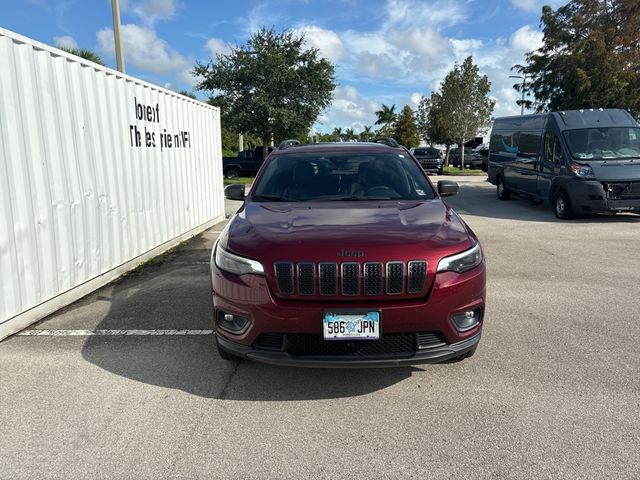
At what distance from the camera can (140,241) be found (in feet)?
23.6

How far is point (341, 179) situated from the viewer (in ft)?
14.8

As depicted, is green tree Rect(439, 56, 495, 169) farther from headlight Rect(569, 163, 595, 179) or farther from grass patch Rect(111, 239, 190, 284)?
grass patch Rect(111, 239, 190, 284)

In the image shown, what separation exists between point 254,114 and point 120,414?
75.0ft

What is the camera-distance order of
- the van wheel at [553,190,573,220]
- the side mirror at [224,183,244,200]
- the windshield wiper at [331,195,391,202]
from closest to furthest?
the windshield wiper at [331,195,391,202], the side mirror at [224,183,244,200], the van wheel at [553,190,573,220]

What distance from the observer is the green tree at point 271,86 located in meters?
24.5

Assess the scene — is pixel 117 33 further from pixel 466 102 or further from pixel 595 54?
pixel 466 102

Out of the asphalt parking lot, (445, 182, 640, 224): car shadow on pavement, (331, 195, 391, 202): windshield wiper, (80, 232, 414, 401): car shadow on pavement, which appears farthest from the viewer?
(445, 182, 640, 224): car shadow on pavement

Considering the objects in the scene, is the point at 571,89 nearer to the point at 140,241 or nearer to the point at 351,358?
the point at 140,241

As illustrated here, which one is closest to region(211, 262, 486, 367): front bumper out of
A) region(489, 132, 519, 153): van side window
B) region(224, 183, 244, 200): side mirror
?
region(224, 183, 244, 200): side mirror

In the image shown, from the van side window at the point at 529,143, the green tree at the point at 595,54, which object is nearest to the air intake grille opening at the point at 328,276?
the van side window at the point at 529,143

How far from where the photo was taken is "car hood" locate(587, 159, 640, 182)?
A: 9.97 m

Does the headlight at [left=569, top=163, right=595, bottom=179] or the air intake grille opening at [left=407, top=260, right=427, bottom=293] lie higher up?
the headlight at [left=569, top=163, right=595, bottom=179]

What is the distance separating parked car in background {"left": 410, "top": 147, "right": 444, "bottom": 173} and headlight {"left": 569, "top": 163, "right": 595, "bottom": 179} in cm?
1990

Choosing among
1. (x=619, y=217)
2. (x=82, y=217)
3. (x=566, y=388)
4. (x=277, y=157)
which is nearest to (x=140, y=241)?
(x=82, y=217)
